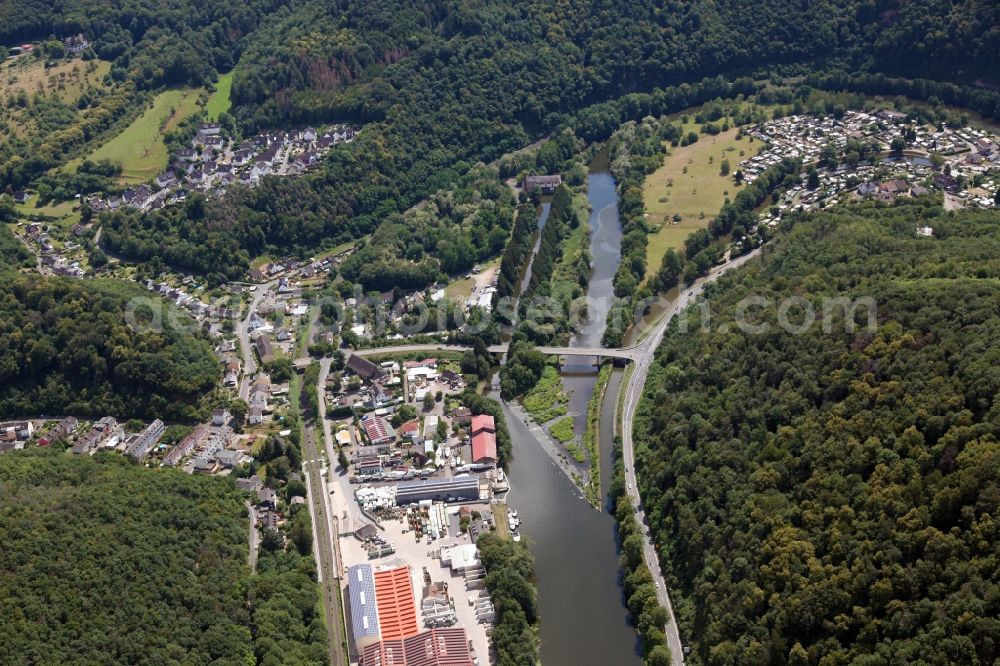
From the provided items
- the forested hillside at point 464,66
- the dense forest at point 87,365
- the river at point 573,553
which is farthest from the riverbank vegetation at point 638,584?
the forested hillside at point 464,66

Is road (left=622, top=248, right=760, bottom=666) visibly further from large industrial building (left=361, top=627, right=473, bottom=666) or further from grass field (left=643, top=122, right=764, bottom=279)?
large industrial building (left=361, top=627, right=473, bottom=666)

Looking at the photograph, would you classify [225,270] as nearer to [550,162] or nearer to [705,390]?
[550,162]

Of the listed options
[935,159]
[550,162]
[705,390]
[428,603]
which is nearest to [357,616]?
[428,603]

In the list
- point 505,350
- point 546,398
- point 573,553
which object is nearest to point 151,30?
point 505,350

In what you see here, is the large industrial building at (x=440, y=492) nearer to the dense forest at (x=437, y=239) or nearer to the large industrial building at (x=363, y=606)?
the large industrial building at (x=363, y=606)

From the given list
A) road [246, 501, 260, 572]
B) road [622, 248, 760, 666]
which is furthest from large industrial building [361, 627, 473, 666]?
road [622, 248, 760, 666]

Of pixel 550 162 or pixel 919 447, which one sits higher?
pixel 550 162
